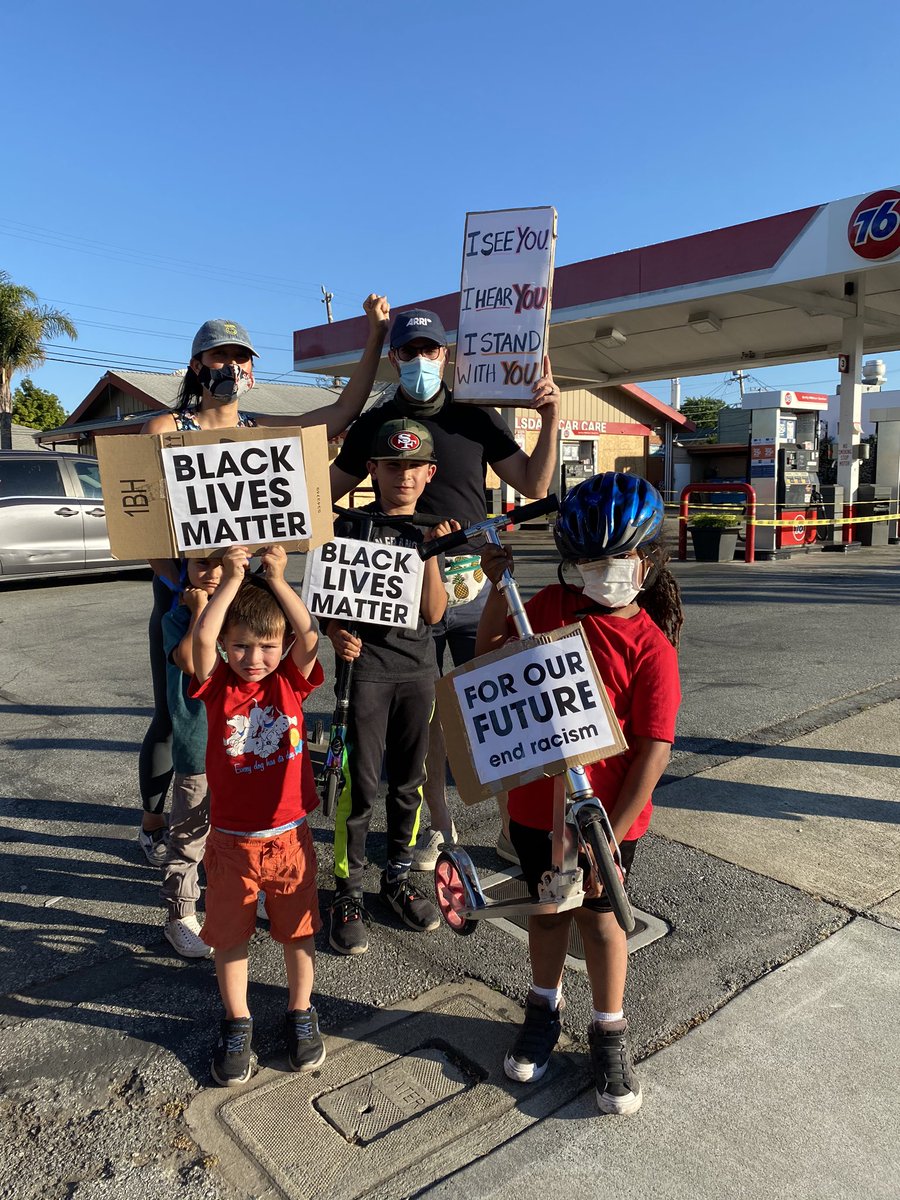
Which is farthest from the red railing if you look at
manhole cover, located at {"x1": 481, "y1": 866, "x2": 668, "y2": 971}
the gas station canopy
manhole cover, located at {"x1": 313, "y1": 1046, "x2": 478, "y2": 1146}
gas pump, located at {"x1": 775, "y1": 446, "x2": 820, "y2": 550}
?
manhole cover, located at {"x1": 313, "y1": 1046, "x2": 478, "y2": 1146}

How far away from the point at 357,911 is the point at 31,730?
3.41m

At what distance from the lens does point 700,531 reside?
14547 mm

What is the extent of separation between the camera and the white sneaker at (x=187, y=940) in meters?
2.88

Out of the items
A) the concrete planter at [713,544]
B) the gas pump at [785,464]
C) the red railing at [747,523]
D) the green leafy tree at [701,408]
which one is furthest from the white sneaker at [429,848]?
the green leafy tree at [701,408]

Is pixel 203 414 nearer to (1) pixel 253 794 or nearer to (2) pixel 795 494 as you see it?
(1) pixel 253 794

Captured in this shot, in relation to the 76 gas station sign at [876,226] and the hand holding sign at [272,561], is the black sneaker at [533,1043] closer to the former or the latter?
the hand holding sign at [272,561]

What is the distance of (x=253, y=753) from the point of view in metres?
2.39

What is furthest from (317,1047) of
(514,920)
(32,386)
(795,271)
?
(32,386)

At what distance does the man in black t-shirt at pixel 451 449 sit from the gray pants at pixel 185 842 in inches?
36.5

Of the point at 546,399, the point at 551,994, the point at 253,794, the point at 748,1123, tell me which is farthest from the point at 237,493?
the point at 748,1123

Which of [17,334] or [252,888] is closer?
[252,888]

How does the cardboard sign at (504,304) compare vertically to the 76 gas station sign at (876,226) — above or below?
below

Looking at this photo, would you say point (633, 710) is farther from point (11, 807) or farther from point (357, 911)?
point (11, 807)

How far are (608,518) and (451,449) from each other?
1.18m
